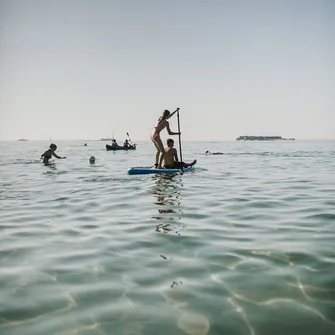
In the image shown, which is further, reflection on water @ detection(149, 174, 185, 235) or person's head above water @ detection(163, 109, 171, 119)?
person's head above water @ detection(163, 109, 171, 119)

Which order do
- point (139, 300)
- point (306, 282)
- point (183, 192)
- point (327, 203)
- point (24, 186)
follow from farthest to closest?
point (24, 186) → point (183, 192) → point (327, 203) → point (306, 282) → point (139, 300)

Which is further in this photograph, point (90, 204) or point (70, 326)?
point (90, 204)

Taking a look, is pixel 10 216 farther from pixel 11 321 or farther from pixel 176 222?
pixel 11 321

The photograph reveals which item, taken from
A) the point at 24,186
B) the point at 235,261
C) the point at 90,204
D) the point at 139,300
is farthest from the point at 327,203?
the point at 24,186

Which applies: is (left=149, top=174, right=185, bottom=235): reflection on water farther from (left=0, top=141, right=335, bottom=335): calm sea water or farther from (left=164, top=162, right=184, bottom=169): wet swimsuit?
(left=164, top=162, right=184, bottom=169): wet swimsuit

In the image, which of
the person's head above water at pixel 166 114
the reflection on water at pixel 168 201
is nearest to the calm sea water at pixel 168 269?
the reflection on water at pixel 168 201

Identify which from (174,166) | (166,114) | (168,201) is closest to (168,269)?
(168,201)

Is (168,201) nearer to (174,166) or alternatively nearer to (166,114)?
(174,166)

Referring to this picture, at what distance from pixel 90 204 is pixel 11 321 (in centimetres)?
601

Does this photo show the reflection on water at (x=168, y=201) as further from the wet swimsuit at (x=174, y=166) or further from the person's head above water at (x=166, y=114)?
the person's head above water at (x=166, y=114)

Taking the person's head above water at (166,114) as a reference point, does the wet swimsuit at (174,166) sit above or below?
below

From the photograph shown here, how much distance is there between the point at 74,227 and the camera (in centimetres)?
662

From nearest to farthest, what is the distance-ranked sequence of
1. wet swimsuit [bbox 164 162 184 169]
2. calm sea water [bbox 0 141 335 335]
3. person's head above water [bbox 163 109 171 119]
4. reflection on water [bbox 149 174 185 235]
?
calm sea water [bbox 0 141 335 335]
reflection on water [bbox 149 174 185 235]
person's head above water [bbox 163 109 171 119]
wet swimsuit [bbox 164 162 184 169]

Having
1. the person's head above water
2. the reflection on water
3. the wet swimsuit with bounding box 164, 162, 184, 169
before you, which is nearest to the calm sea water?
the reflection on water
